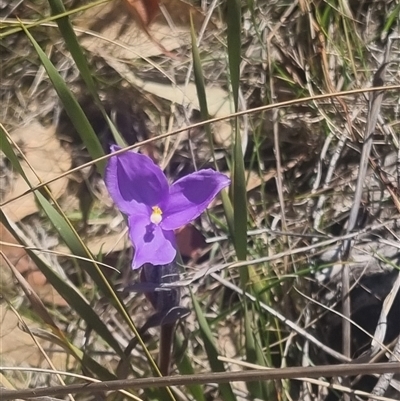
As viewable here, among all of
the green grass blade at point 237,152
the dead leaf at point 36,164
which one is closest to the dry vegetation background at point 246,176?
A: the dead leaf at point 36,164

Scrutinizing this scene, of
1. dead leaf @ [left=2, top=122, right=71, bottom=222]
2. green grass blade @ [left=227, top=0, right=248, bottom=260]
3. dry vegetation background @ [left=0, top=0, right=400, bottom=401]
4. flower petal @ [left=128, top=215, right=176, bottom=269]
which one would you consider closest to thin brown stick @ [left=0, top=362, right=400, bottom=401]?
flower petal @ [left=128, top=215, right=176, bottom=269]

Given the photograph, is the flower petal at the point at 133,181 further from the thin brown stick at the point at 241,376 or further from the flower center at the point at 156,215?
the thin brown stick at the point at 241,376

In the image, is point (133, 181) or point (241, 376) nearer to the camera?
point (241, 376)

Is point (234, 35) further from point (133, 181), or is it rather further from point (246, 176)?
point (246, 176)

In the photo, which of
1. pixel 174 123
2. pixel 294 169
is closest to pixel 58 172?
pixel 174 123

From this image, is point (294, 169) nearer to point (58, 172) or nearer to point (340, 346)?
point (340, 346)

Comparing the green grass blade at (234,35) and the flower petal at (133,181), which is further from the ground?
the green grass blade at (234,35)

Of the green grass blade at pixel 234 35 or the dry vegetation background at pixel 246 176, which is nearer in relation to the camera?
the green grass blade at pixel 234 35

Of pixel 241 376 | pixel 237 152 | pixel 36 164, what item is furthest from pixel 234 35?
pixel 36 164
